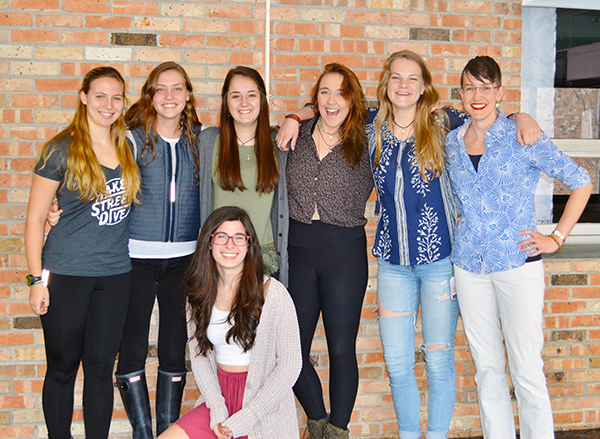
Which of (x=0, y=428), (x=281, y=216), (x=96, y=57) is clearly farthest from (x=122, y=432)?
(x=96, y=57)

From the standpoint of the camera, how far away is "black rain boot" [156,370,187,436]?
2.30 metres

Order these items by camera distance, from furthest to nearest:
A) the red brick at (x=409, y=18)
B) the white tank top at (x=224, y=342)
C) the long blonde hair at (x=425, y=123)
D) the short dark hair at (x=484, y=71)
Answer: the red brick at (x=409, y=18) < the long blonde hair at (x=425, y=123) < the short dark hair at (x=484, y=71) < the white tank top at (x=224, y=342)

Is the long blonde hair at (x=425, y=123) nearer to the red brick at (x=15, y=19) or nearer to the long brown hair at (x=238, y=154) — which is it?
the long brown hair at (x=238, y=154)

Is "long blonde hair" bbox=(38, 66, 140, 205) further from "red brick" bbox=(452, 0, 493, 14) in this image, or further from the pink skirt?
"red brick" bbox=(452, 0, 493, 14)

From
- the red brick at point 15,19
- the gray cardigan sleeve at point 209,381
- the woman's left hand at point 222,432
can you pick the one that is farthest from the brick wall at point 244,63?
the woman's left hand at point 222,432

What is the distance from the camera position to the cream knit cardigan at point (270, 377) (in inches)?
73.2

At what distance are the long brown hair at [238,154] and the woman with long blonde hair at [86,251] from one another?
37 cm

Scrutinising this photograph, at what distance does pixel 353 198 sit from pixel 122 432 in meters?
1.77

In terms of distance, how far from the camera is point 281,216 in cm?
225

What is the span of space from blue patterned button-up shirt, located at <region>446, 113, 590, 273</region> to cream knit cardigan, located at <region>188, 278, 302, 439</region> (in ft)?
2.64

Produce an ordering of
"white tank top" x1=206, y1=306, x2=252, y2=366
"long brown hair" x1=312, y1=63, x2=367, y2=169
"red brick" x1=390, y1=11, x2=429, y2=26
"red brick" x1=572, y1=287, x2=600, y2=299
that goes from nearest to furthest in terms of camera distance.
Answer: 1. "white tank top" x1=206, y1=306, x2=252, y2=366
2. "long brown hair" x1=312, y1=63, x2=367, y2=169
3. "red brick" x1=390, y1=11, x2=429, y2=26
4. "red brick" x1=572, y1=287, x2=600, y2=299

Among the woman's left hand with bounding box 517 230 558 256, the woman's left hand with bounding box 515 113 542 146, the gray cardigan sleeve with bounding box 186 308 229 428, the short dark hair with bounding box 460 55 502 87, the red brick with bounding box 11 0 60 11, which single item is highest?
the red brick with bounding box 11 0 60 11

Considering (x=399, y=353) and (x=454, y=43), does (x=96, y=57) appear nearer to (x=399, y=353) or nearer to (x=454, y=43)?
(x=454, y=43)

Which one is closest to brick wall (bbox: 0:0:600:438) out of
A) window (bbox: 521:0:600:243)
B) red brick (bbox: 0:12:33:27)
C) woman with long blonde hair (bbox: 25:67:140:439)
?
red brick (bbox: 0:12:33:27)
